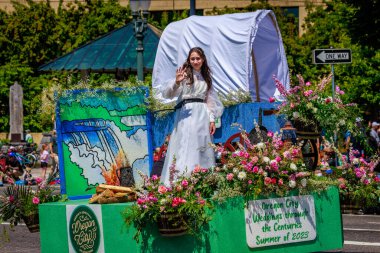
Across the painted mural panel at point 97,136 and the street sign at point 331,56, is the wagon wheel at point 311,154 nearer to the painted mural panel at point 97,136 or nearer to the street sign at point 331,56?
the painted mural panel at point 97,136

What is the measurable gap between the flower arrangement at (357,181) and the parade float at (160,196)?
49 centimetres

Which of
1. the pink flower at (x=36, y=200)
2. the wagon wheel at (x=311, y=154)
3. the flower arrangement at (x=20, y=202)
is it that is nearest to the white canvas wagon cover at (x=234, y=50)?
the wagon wheel at (x=311, y=154)

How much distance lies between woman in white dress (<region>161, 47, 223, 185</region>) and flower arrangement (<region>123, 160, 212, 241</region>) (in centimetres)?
156

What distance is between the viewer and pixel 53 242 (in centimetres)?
895

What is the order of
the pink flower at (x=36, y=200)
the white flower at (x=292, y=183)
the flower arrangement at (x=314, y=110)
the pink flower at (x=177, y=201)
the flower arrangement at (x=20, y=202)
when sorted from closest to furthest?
1. the pink flower at (x=177, y=201)
2. the white flower at (x=292, y=183)
3. the pink flower at (x=36, y=200)
4. the flower arrangement at (x=20, y=202)
5. the flower arrangement at (x=314, y=110)

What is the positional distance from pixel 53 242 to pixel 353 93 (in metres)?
25.9

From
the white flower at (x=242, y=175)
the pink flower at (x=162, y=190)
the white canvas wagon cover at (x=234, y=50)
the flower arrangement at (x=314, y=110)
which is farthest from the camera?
the white canvas wagon cover at (x=234, y=50)

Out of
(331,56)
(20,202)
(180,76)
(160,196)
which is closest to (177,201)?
(160,196)

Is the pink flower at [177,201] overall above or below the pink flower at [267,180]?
below

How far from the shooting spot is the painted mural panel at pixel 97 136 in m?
10.4

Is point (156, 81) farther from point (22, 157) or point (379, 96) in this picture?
point (379, 96)

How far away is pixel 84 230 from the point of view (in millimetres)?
8609

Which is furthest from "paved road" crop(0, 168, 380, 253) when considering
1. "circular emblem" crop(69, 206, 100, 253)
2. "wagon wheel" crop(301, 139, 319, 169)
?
"circular emblem" crop(69, 206, 100, 253)

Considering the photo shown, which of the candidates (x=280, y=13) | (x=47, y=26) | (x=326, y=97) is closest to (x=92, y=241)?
(x=326, y=97)
